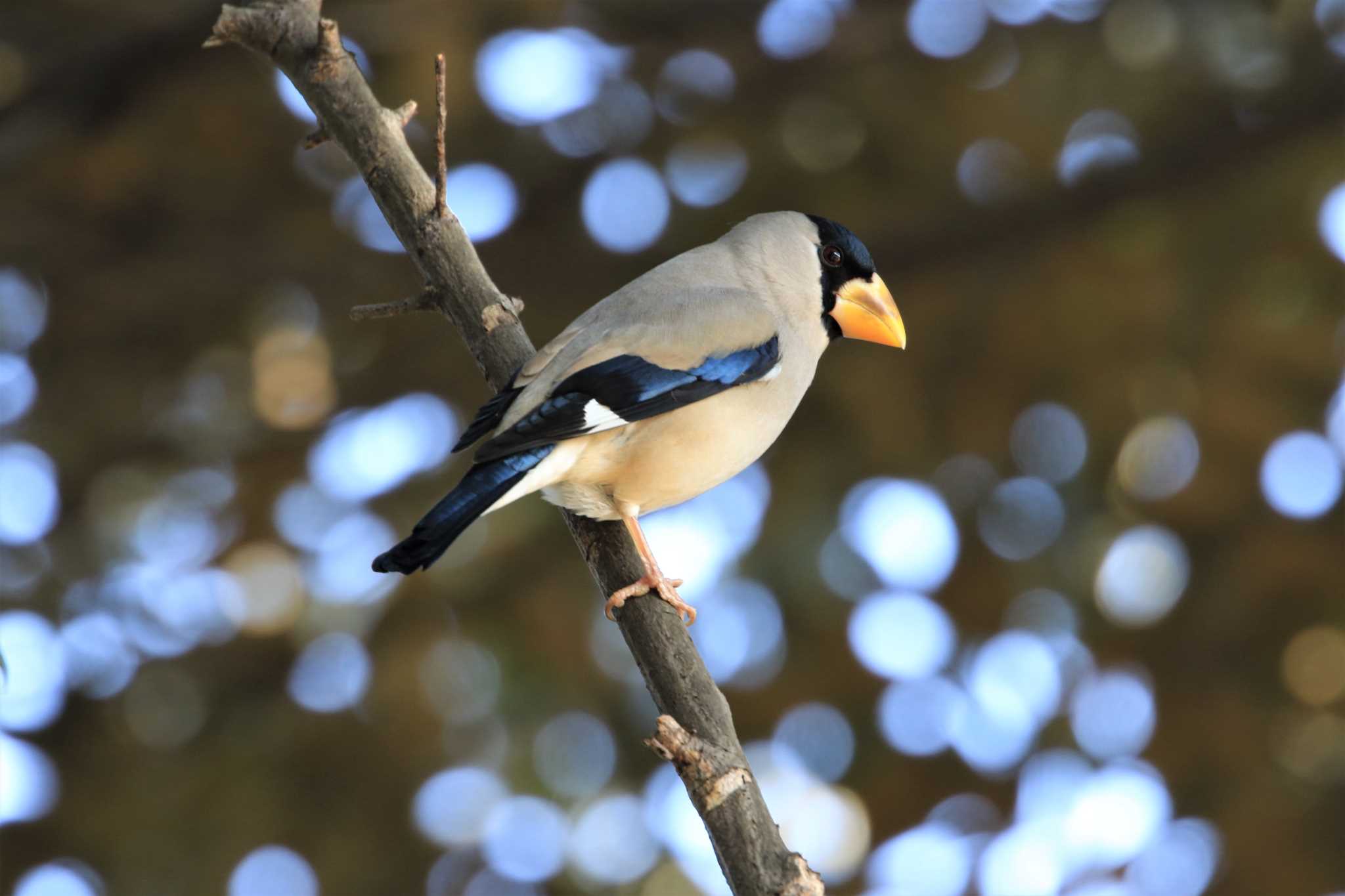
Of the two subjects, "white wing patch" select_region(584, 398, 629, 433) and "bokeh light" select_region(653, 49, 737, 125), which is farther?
"bokeh light" select_region(653, 49, 737, 125)

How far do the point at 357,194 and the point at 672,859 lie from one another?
10.4ft

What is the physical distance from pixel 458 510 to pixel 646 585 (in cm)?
46

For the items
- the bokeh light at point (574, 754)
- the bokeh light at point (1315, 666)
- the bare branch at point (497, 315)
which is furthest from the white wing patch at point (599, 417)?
the bokeh light at point (1315, 666)

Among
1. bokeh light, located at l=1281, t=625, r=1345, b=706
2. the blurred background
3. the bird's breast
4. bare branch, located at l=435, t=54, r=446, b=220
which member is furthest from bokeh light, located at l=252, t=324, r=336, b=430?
bokeh light, located at l=1281, t=625, r=1345, b=706

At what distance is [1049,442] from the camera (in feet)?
19.7

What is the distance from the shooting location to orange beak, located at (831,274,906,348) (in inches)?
150

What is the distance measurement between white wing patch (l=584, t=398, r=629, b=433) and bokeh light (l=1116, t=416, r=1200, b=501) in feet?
11.7

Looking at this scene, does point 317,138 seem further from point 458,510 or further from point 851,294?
point 851,294

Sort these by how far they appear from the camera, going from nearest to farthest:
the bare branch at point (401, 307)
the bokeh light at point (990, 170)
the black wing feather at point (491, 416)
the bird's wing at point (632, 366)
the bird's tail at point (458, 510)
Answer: the bird's tail at point (458, 510) < the bird's wing at point (632, 366) < the black wing feather at point (491, 416) < the bare branch at point (401, 307) < the bokeh light at point (990, 170)

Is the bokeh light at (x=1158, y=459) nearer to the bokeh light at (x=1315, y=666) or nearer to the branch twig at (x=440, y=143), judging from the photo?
the bokeh light at (x=1315, y=666)

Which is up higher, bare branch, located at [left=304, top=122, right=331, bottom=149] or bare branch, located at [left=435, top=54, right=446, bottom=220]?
bare branch, located at [left=304, top=122, right=331, bottom=149]

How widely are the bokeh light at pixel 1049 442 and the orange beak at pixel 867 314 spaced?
7.43 ft

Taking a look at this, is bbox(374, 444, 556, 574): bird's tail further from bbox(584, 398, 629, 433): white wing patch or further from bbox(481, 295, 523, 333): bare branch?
bbox(481, 295, 523, 333): bare branch

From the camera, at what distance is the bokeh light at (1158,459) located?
5.83 m
